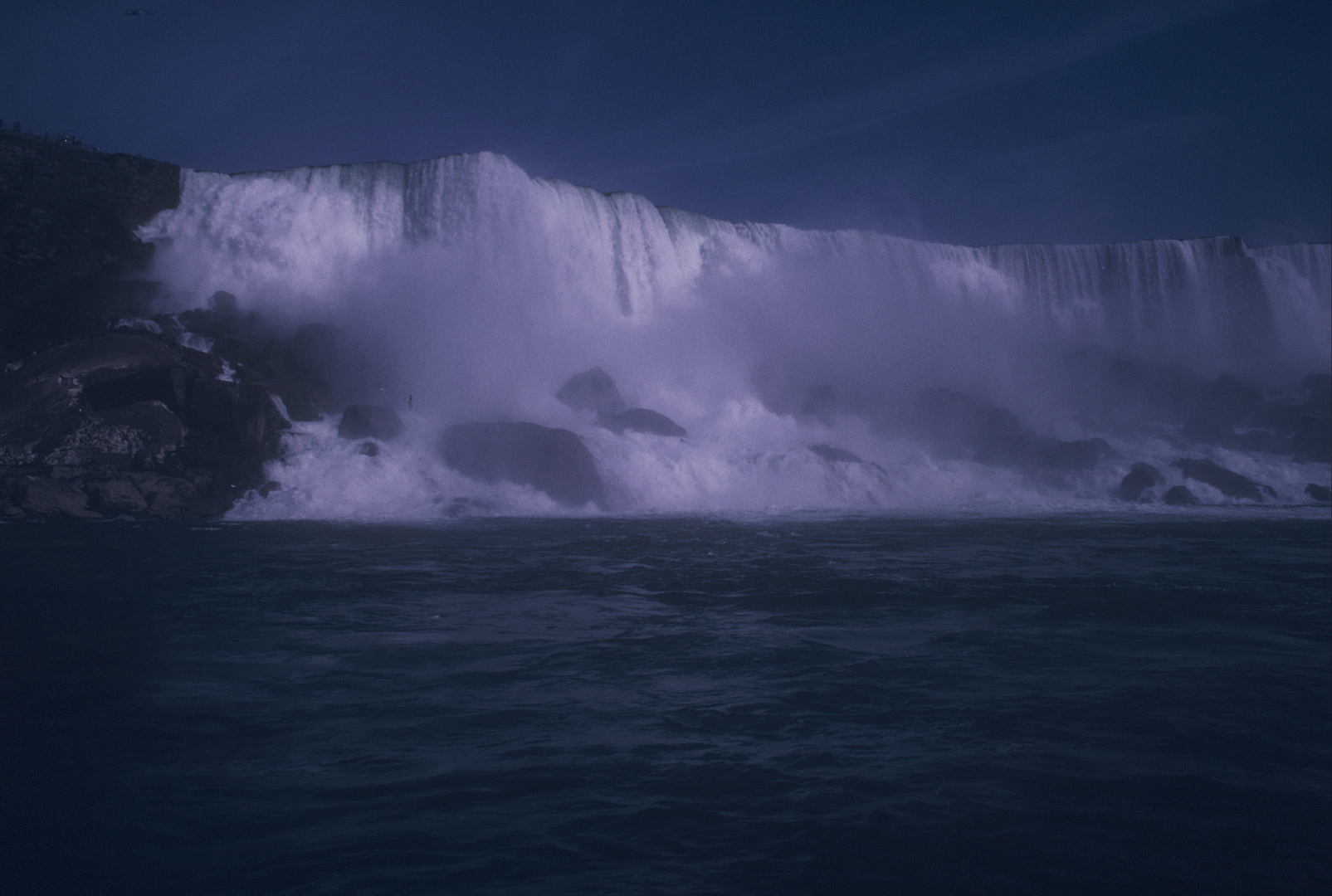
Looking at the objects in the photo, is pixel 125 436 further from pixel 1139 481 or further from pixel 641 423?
pixel 1139 481

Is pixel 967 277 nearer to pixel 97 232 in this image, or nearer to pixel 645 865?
pixel 97 232

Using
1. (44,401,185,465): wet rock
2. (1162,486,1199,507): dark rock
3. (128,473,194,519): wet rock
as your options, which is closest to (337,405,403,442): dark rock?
(44,401,185,465): wet rock

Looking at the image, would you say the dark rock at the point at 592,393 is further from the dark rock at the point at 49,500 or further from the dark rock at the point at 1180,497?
the dark rock at the point at 1180,497

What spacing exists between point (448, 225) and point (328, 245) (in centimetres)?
391

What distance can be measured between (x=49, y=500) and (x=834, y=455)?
18926 millimetres

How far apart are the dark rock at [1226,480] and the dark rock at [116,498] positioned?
28204mm

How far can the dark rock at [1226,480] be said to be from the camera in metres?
24.0

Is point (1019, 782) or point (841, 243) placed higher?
point (841, 243)

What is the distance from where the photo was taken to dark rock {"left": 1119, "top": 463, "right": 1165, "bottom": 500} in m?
23.8

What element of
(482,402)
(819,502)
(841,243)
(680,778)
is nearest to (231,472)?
(482,402)

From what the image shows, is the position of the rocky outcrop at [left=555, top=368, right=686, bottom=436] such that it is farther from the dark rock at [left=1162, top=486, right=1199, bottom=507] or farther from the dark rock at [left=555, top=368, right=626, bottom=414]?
the dark rock at [left=1162, top=486, right=1199, bottom=507]

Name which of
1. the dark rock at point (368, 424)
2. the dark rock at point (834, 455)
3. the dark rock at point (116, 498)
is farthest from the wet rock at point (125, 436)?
the dark rock at point (834, 455)

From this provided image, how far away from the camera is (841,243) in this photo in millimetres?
35062

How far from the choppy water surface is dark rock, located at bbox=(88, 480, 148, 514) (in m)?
A: 9.12
